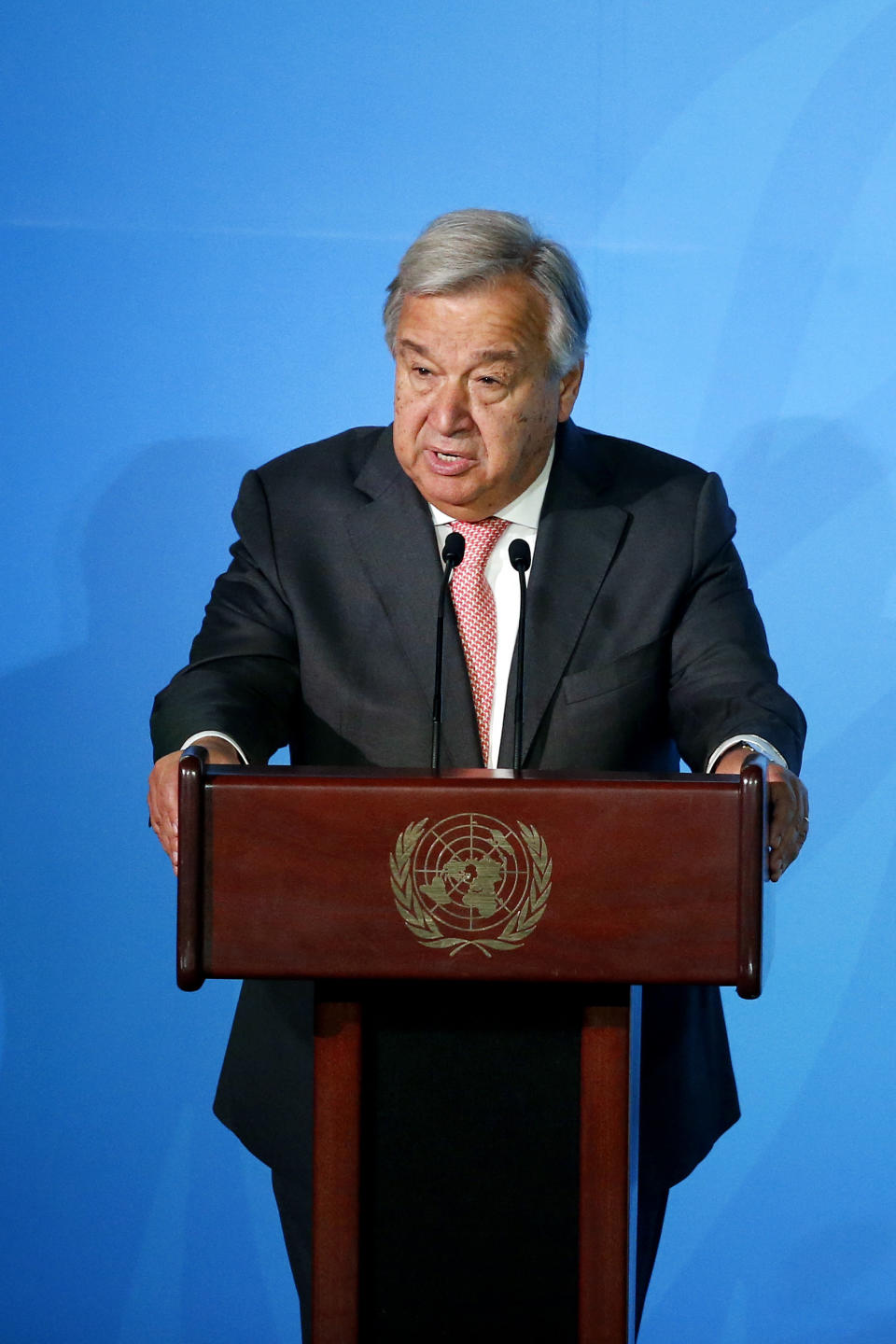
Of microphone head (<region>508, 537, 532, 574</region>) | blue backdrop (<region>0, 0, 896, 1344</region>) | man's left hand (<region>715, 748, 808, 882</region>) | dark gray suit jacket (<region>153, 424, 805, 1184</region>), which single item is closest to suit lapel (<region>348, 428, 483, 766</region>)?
dark gray suit jacket (<region>153, 424, 805, 1184</region>)

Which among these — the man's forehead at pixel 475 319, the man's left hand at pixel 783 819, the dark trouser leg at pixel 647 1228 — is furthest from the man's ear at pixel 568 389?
the dark trouser leg at pixel 647 1228

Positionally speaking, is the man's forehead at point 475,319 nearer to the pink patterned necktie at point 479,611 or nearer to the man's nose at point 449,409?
the man's nose at point 449,409

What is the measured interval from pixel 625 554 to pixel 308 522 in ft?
1.15

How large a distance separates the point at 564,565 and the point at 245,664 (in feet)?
1.16

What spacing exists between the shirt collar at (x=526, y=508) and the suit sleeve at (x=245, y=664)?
0.19 m

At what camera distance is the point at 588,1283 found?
1.30 meters

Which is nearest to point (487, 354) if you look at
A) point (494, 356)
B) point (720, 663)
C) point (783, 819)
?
point (494, 356)

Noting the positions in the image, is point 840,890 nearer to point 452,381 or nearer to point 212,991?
point 212,991

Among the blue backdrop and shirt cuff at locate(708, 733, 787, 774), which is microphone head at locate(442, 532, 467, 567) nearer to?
shirt cuff at locate(708, 733, 787, 774)

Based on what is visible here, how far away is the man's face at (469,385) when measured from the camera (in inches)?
64.7

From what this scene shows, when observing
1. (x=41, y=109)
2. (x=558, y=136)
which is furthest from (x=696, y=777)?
(x=41, y=109)

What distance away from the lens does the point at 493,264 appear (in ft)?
5.41

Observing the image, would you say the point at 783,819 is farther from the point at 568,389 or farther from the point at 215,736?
the point at 568,389

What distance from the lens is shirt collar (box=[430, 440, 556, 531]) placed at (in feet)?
5.74
